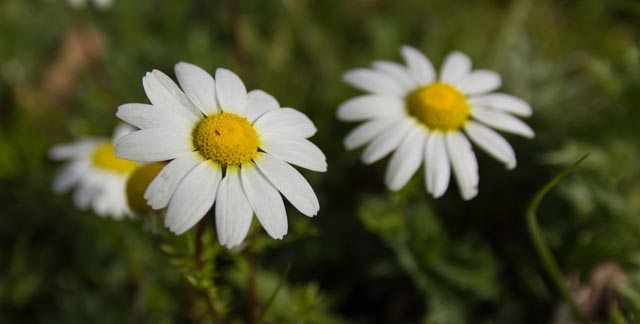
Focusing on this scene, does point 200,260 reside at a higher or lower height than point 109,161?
lower

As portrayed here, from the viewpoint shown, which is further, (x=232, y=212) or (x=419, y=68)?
(x=419, y=68)

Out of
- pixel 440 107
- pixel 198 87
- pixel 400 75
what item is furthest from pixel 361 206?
pixel 198 87

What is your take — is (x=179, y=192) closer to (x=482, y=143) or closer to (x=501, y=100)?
(x=482, y=143)

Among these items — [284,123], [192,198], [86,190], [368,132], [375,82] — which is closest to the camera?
[192,198]

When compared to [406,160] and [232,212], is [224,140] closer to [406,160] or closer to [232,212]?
[232,212]

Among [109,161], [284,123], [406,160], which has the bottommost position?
[406,160]

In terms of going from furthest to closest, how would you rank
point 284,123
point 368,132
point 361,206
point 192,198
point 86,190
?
point 361,206 → point 86,190 → point 368,132 → point 284,123 → point 192,198

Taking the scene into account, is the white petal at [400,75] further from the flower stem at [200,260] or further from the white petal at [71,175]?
the white petal at [71,175]
